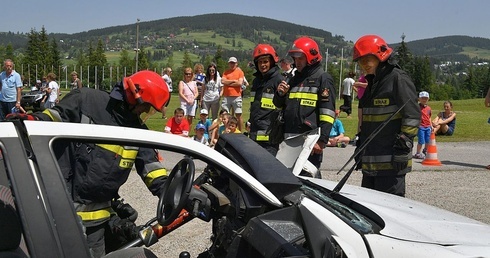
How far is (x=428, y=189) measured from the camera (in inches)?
296

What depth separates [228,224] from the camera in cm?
288

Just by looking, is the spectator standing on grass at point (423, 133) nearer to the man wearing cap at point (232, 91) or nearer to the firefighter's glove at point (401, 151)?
the man wearing cap at point (232, 91)

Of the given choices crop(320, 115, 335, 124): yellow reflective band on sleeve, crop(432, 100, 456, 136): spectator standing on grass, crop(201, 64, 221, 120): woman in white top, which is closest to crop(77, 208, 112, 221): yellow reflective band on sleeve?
crop(320, 115, 335, 124): yellow reflective band on sleeve

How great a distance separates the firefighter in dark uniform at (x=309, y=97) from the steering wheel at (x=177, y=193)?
9.00ft

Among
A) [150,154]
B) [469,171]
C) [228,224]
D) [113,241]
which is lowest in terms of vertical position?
[469,171]

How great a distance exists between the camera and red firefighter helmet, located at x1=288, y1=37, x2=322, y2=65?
530 centimetres

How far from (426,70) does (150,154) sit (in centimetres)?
7464

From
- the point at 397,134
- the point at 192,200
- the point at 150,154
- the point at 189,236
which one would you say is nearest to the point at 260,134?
the point at 189,236

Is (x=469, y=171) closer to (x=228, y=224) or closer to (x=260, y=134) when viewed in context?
(x=260, y=134)

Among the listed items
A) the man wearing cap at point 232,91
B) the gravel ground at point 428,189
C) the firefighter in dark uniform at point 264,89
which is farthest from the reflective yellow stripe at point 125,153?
the man wearing cap at point 232,91

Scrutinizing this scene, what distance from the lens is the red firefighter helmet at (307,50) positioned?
5.30 m

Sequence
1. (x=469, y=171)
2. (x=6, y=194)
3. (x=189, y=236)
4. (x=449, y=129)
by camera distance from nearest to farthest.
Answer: (x=6, y=194)
(x=189, y=236)
(x=469, y=171)
(x=449, y=129)

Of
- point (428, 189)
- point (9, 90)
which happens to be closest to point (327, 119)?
point (428, 189)

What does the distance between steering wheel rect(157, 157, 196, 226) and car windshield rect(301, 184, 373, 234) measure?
2.11 ft
